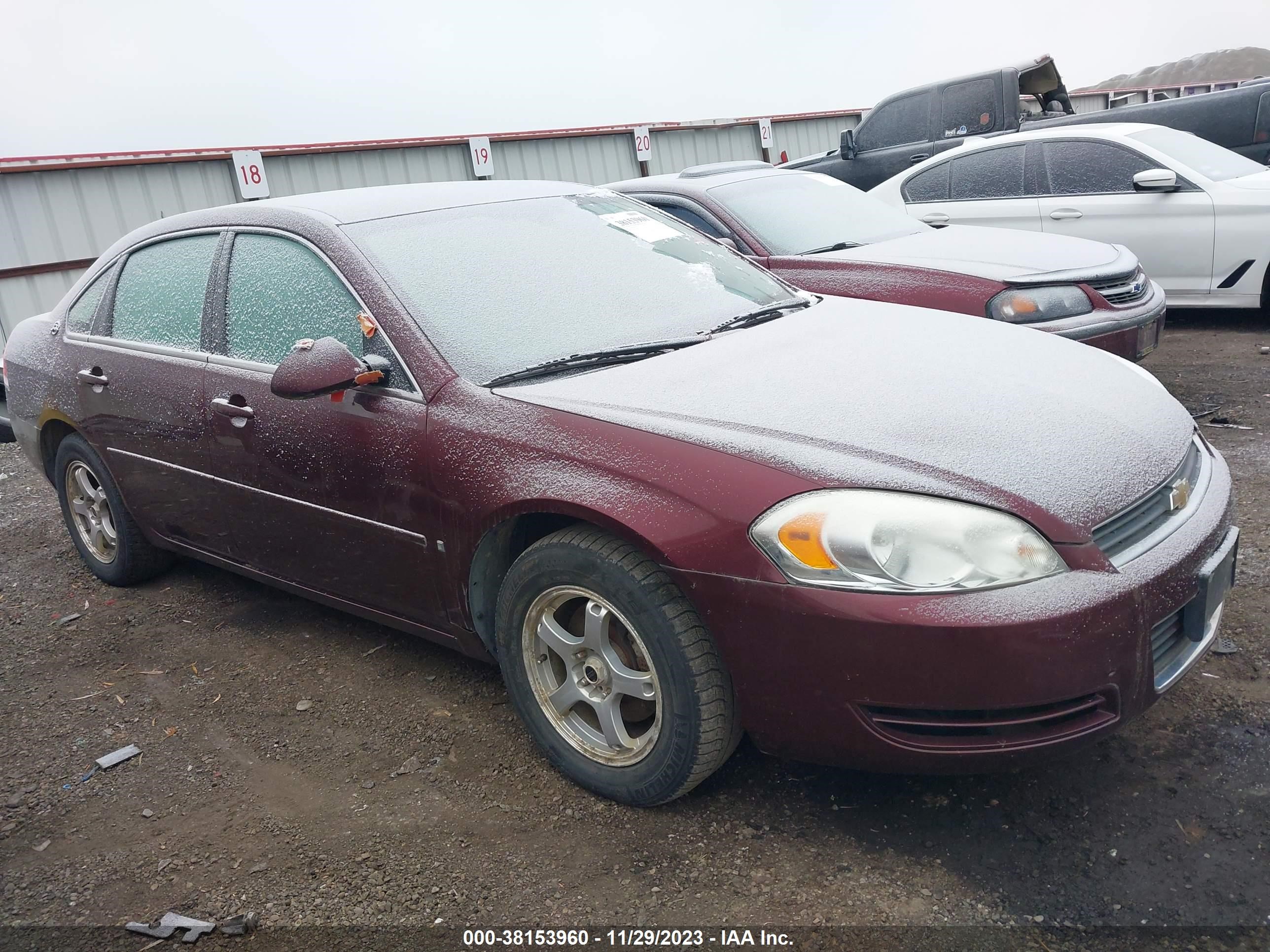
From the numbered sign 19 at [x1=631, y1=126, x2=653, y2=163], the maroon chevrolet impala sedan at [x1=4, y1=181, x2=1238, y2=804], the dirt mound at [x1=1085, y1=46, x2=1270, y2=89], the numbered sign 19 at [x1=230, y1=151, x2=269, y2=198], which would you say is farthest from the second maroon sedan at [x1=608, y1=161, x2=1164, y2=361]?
the dirt mound at [x1=1085, y1=46, x2=1270, y2=89]

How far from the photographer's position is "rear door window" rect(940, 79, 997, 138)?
11359 millimetres

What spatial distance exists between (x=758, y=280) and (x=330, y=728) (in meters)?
2.13

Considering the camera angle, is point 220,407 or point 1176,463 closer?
point 1176,463

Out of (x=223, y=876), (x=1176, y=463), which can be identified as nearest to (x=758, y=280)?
(x=1176, y=463)

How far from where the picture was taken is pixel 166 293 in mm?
4000

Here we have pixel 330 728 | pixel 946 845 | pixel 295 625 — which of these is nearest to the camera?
pixel 946 845

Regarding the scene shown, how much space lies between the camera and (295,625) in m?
4.17

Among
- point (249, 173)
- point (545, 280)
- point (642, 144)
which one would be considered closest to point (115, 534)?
point (545, 280)

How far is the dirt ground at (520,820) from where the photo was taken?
2320 millimetres

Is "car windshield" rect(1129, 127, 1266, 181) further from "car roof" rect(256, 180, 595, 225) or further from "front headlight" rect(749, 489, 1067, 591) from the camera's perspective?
"front headlight" rect(749, 489, 1067, 591)

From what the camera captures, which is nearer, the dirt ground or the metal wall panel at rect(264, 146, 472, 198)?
the dirt ground

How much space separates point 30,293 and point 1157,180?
10.7 meters

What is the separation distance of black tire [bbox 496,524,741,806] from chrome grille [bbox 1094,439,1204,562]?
89cm

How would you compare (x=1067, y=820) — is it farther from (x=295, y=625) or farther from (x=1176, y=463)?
(x=295, y=625)
